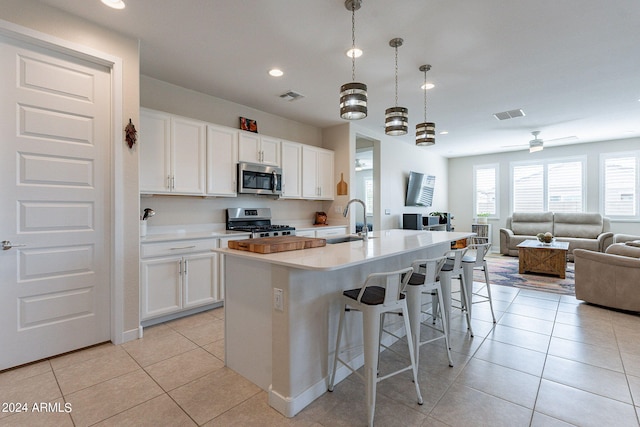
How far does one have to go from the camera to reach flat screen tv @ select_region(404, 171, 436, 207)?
7145mm

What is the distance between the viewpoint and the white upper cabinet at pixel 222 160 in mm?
3801

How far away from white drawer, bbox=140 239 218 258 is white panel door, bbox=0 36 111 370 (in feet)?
1.22

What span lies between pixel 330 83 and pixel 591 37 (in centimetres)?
251

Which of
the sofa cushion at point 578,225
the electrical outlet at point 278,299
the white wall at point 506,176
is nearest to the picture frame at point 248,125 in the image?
the electrical outlet at point 278,299

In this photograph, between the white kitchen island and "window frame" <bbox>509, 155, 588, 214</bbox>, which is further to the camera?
"window frame" <bbox>509, 155, 588, 214</bbox>

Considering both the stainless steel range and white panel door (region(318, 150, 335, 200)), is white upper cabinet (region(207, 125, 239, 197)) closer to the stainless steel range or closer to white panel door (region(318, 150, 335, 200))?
the stainless steel range

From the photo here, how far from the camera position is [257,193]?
4.30m

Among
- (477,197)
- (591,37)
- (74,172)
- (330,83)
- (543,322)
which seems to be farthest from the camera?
(477,197)

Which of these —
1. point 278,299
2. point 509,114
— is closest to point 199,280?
point 278,299

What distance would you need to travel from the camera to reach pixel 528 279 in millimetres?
5148

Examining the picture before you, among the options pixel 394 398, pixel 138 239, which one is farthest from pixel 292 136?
pixel 394 398

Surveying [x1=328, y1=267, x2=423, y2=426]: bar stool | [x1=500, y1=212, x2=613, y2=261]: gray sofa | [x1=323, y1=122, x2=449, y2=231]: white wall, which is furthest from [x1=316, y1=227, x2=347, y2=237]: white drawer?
[x1=500, y1=212, x2=613, y2=261]: gray sofa

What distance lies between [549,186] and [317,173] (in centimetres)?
627

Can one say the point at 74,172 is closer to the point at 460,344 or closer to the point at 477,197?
the point at 460,344
